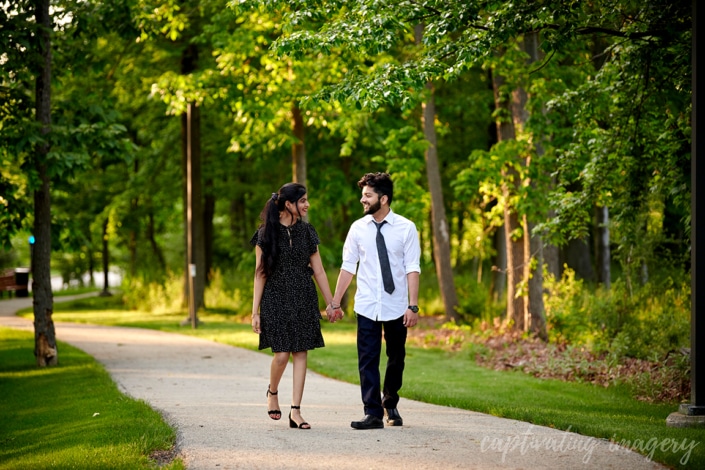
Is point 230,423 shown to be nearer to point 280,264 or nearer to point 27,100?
point 280,264

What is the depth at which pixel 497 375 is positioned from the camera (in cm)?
1305

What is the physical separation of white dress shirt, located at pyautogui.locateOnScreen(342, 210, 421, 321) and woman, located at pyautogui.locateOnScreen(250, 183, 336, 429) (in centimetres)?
34

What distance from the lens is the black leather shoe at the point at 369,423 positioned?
7.67 meters

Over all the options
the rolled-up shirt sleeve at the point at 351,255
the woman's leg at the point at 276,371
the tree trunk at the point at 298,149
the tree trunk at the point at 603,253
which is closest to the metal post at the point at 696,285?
the rolled-up shirt sleeve at the point at 351,255

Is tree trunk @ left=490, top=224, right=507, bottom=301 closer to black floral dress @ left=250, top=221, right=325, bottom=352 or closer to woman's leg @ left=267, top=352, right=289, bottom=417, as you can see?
woman's leg @ left=267, top=352, right=289, bottom=417

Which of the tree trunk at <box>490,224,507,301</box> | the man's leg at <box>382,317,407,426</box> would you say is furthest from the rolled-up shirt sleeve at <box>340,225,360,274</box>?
the tree trunk at <box>490,224,507,301</box>

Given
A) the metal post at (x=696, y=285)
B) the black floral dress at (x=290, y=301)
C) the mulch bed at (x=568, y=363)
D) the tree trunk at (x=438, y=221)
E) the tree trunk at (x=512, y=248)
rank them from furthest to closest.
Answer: the tree trunk at (x=438, y=221) < the tree trunk at (x=512, y=248) < the mulch bed at (x=568, y=363) < the metal post at (x=696, y=285) < the black floral dress at (x=290, y=301)

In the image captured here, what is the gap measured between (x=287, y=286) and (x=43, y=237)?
7760 millimetres

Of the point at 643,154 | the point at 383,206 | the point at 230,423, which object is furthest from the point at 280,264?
the point at 643,154

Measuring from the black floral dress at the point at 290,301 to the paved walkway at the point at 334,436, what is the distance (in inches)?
32.4

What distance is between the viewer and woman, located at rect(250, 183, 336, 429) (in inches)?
306

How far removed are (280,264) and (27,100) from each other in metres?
8.61

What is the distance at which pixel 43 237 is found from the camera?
14.1m

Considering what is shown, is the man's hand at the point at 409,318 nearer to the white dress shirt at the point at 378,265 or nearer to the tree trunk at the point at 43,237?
the white dress shirt at the point at 378,265
